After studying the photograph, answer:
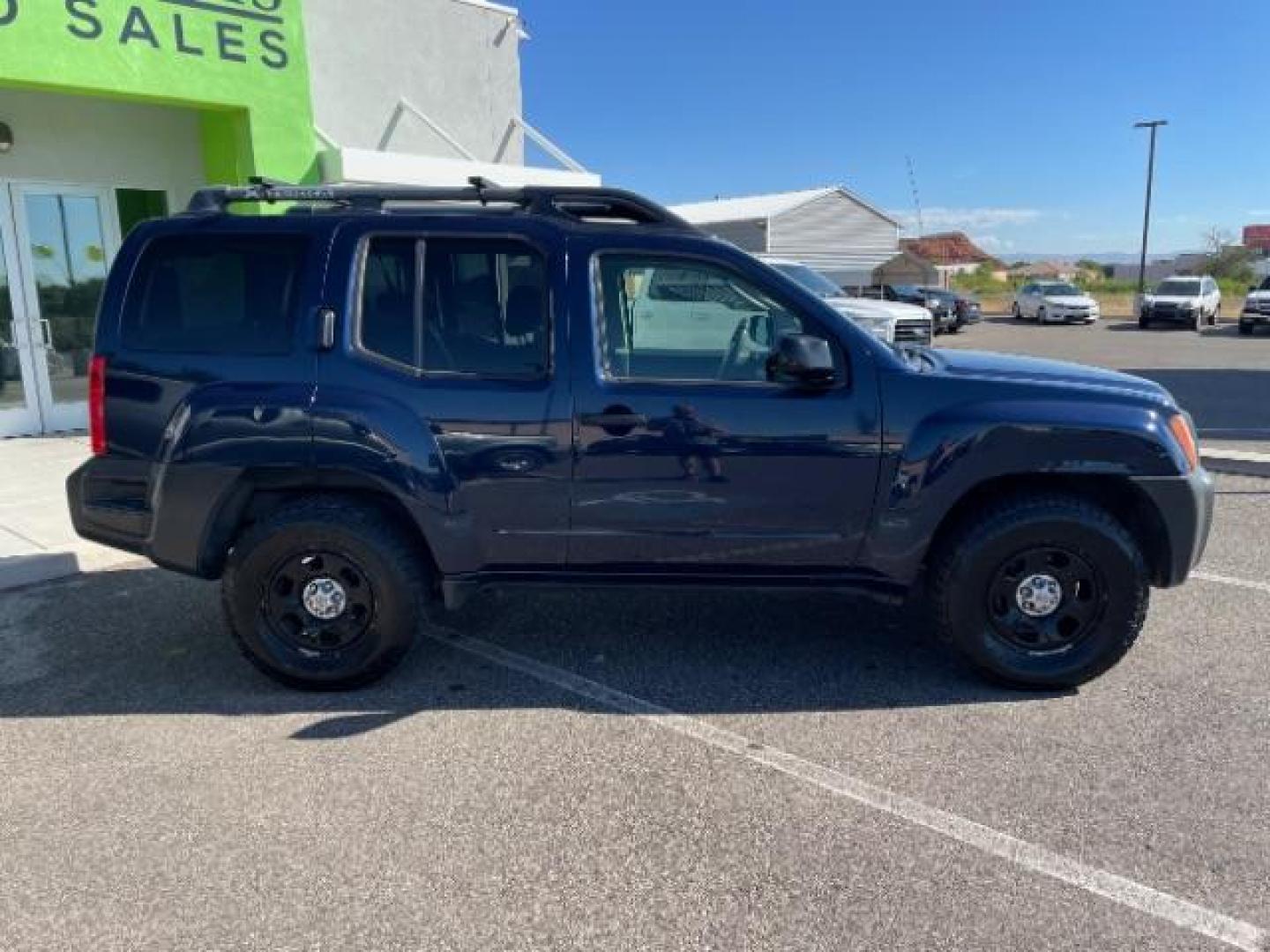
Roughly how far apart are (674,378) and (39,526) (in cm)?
491

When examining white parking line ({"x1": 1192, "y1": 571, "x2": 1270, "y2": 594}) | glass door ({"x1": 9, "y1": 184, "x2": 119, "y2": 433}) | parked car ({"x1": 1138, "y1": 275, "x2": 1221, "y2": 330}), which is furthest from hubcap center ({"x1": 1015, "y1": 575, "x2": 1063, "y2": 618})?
parked car ({"x1": 1138, "y1": 275, "x2": 1221, "y2": 330})

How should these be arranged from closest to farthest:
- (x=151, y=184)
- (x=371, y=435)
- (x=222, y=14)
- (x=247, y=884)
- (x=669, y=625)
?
(x=247, y=884), (x=371, y=435), (x=669, y=625), (x=222, y=14), (x=151, y=184)

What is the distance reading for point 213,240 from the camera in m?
3.75

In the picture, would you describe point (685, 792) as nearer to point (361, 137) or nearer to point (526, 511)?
point (526, 511)

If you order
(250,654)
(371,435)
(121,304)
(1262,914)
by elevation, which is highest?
(121,304)

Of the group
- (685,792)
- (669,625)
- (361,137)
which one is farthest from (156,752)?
(361,137)

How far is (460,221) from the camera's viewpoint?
12.2ft

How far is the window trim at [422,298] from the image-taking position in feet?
11.9

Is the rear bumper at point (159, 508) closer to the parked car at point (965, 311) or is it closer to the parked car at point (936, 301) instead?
the parked car at point (936, 301)

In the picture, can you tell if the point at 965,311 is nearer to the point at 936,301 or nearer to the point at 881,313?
the point at 936,301

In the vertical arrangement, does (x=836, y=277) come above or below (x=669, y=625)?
above

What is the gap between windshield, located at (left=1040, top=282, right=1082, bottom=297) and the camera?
32125 mm

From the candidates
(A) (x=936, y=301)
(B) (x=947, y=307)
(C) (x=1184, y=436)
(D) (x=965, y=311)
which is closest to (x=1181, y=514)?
(C) (x=1184, y=436)

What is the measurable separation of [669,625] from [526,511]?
1.20 metres
